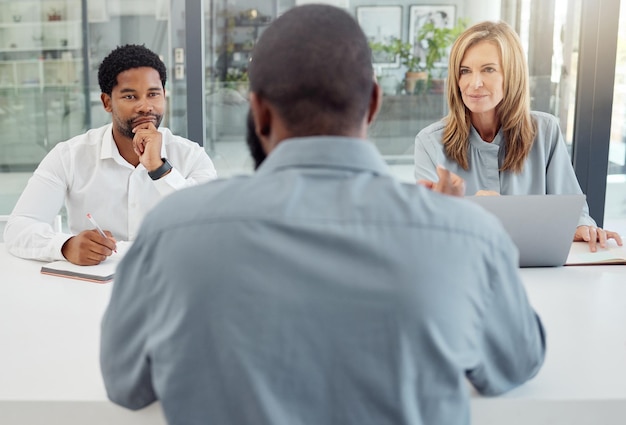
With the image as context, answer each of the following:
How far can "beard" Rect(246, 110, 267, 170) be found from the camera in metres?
1.06

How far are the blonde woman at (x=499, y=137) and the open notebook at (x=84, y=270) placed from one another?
3.55ft

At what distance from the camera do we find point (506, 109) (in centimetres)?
247

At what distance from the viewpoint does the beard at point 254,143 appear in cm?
106

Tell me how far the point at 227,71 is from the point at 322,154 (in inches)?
128

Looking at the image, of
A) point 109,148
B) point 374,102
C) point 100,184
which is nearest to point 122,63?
point 109,148

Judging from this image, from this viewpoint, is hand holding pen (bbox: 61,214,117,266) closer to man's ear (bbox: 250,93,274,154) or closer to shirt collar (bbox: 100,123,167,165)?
shirt collar (bbox: 100,123,167,165)

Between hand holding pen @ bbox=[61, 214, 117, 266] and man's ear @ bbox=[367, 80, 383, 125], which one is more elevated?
man's ear @ bbox=[367, 80, 383, 125]

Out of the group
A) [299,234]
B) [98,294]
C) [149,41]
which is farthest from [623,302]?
[149,41]

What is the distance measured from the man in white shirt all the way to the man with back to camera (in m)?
1.51

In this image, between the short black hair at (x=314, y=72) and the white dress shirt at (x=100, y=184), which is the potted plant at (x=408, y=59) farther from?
the short black hair at (x=314, y=72)

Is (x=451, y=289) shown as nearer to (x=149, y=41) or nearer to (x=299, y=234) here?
(x=299, y=234)

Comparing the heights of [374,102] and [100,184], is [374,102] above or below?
above

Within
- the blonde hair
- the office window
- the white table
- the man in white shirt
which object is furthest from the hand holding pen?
the office window

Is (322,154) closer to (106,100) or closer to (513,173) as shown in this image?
(513,173)
